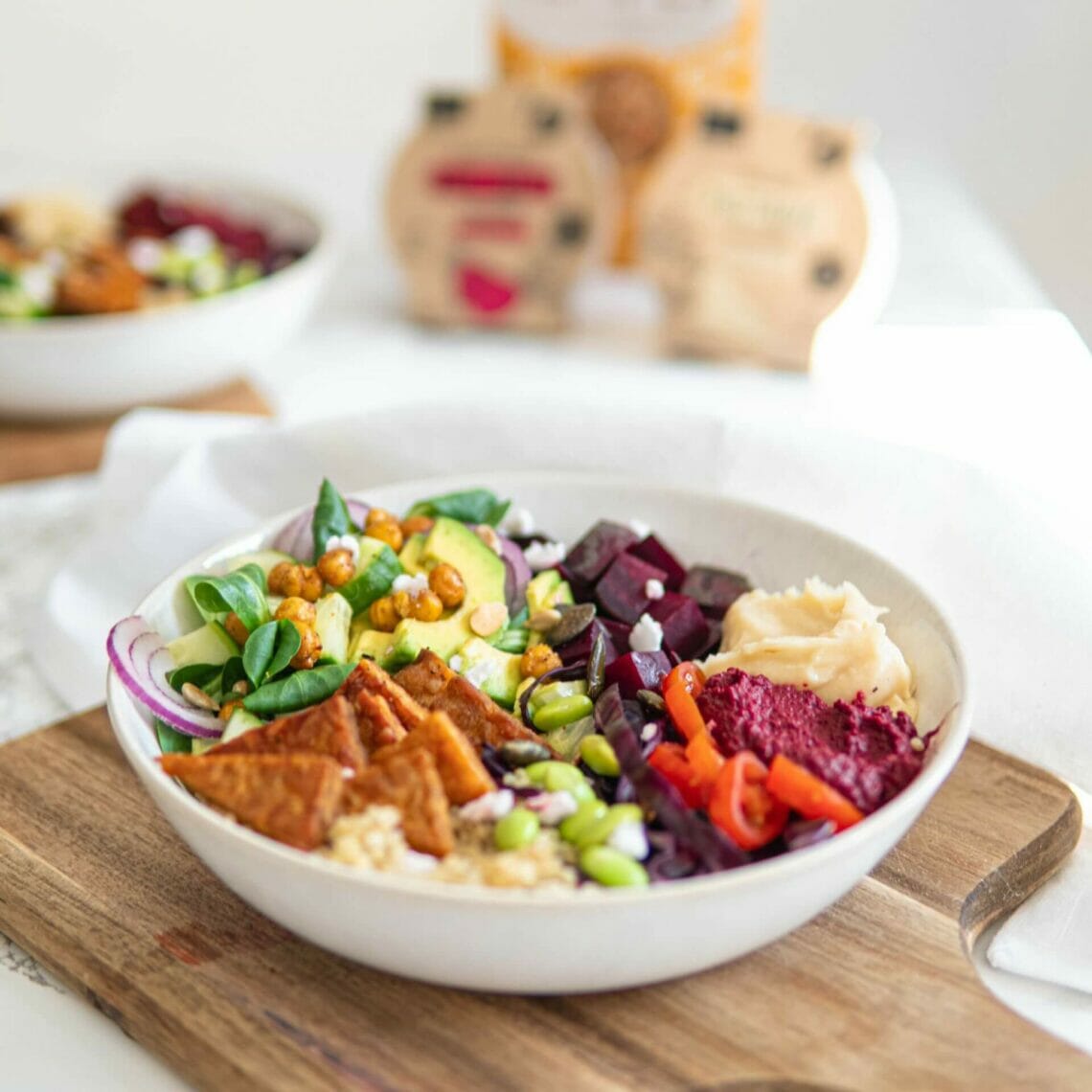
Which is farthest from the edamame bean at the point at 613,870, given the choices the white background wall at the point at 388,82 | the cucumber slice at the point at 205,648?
the white background wall at the point at 388,82

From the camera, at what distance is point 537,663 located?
181 centimetres

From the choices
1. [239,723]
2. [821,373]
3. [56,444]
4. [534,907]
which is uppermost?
[534,907]

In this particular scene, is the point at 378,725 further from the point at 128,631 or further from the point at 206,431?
the point at 206,431

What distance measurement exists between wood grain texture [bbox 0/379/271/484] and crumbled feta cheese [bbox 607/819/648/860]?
171 cm

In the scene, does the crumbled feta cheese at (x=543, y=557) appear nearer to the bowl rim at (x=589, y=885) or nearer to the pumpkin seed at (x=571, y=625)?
the pumpkin seed at (x=571, y=625)

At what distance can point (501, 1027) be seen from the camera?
4.66ft

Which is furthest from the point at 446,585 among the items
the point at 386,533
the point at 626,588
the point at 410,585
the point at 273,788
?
the point at 273,788

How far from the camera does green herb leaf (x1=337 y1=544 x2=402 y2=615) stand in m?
1.88

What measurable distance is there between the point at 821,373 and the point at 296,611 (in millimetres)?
1753

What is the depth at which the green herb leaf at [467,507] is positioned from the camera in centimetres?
207

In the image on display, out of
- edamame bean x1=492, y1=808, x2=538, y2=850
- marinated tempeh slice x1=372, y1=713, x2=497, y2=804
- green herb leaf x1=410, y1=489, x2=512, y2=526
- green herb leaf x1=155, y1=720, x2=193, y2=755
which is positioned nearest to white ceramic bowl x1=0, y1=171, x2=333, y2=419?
green herb leaf x1=410, y1=489, x2=512, y2=526

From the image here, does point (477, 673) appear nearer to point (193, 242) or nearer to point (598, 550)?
point (598, 550)

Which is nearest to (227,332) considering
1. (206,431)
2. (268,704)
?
(206,431)

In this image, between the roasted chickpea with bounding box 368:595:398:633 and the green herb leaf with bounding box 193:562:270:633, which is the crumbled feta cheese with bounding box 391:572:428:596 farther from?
the green herb leaf with bounding box 193:562:270:633
